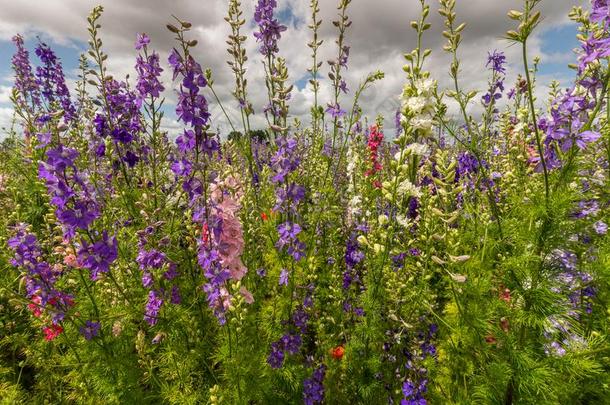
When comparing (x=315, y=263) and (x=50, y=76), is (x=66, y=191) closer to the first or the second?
(x=315, y=263)

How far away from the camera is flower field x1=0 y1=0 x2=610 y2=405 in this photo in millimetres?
2041

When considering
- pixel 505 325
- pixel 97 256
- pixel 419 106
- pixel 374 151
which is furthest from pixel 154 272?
Answer: pixel 374 151

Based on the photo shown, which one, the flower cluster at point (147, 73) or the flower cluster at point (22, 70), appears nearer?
the flower cluster at point (147, 73)

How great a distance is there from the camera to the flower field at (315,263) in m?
2.04

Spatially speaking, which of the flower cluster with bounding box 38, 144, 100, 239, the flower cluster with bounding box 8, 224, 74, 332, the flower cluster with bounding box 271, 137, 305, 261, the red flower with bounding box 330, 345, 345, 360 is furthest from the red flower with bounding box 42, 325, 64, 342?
the red flower with bounding box 330, 345, 345, 360

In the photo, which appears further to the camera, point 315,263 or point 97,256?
point 315,263

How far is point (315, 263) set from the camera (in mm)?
3318

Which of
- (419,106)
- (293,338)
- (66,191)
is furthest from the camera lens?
(293,338)

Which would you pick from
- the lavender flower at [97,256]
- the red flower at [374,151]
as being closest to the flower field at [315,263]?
the lavender flower at [97,256]

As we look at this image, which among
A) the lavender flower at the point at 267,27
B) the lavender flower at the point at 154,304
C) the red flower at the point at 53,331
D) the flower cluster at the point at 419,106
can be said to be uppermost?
the lavender flower at the point at 267,27

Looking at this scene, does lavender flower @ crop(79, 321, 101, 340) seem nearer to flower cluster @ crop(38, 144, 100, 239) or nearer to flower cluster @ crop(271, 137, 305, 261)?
flower cluster @ crop(38, 144, 100, 239)

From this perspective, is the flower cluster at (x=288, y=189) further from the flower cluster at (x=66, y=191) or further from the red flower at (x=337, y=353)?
the flower cluster at (x=66, y=191)

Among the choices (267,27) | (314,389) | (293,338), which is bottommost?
(314,389)

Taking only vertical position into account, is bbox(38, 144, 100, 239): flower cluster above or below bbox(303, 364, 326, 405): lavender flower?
above
